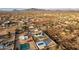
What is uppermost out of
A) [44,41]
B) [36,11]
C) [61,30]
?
[36,11]

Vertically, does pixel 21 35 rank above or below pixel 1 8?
below

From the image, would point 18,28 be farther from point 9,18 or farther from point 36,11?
point 36,11

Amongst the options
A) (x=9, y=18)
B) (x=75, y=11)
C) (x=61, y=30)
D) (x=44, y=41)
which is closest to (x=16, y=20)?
(x=9, y=18)

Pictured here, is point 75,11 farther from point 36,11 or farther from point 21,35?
point 21,35
